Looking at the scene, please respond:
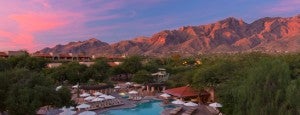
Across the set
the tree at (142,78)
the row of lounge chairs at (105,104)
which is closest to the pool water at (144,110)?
the row of lounge chairs at (105,104)

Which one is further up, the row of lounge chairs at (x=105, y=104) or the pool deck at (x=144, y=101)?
the row of lounge chairs at (x=105, y=104)

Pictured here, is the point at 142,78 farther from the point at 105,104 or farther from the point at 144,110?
the point at 144,110

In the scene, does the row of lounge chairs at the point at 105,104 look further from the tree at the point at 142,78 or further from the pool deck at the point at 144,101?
the tree at the point at 142,78

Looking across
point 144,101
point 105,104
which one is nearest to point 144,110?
point 105,104

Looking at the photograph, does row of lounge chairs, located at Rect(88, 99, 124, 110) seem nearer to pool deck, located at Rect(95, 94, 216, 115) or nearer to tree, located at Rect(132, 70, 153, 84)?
pool deck, located at Rect(95, 94, 216, 115)

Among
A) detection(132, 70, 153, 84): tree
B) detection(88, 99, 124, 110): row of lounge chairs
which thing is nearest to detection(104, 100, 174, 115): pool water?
detection(88, 99, 124, 110): row of lounge chairs

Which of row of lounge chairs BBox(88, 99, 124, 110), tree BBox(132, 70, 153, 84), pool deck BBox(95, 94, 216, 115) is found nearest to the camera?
pool deck BBox(95, 94, 216, 115)

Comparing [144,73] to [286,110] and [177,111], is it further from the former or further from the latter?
[286,110]

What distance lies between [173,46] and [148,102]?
162027 mm

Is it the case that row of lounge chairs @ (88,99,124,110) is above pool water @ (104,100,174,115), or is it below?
above

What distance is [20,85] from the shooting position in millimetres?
16984

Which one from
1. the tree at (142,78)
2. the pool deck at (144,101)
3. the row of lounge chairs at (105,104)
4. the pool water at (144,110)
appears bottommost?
the pool water at (144,110)

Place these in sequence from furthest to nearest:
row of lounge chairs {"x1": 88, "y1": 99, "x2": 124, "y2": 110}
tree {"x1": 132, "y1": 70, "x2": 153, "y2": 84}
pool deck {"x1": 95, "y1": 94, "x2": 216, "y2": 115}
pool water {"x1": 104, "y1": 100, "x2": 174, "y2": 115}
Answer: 1. tree {"x1": 132, "y1": 70, "x2": 153, "y2": 84}
2. row of lounge chairs {"x1": 88, "y1": 99, "x2": 124, "y2": 110}
3. pool water {"x1": 104, "y1": 100, "x2": 174, "y2": 115}
4. pool deck {"x1": 95, "y1": 94, "x2": 216, "y2": 115}

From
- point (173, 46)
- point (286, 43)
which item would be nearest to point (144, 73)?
point (286, 43)
